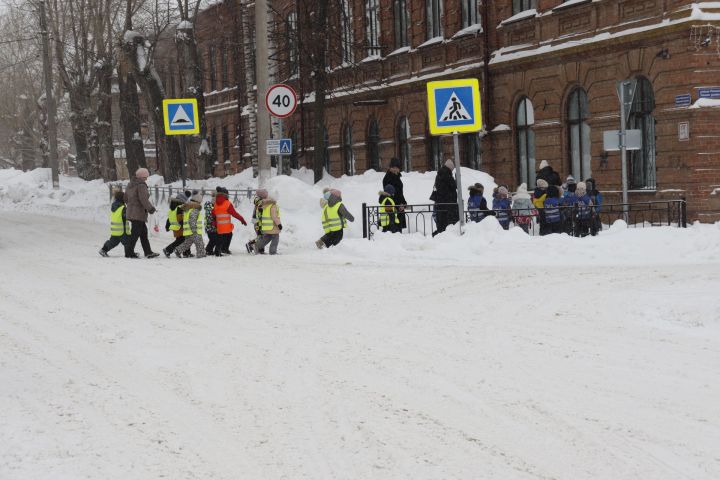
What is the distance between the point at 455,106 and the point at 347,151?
70.5 ft

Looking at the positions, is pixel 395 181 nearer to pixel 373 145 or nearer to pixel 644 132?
pixel 644 132

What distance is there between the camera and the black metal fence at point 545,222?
19016 mm

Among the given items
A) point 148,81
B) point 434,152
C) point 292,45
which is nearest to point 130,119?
point 148,81

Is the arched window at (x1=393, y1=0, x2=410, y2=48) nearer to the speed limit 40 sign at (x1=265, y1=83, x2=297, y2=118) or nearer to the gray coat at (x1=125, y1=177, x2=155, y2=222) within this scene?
the speed limit 40 sign at (x1=265, y1=83, x2=297, y2=118)

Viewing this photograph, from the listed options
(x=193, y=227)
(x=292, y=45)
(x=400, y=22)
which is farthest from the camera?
(x=400, y=22)

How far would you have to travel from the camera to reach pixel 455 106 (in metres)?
16.8

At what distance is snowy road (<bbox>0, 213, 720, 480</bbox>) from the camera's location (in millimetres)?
5691

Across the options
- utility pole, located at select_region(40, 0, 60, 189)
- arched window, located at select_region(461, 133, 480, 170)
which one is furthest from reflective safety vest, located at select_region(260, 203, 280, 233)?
utility pole, located at select_region(40, 0, 60, 189)

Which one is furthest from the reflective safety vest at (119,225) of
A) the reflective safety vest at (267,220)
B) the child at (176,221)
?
the reflective safety vest at (267,220)

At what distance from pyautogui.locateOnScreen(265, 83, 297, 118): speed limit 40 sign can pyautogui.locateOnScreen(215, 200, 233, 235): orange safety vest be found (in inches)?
75.8

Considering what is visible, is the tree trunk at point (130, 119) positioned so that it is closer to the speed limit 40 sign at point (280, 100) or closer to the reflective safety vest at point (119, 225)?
the reflective safety vest at point (119, 225)

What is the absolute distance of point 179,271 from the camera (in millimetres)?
15680

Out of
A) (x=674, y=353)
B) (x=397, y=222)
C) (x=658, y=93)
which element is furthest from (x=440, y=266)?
(x=658, y=93)

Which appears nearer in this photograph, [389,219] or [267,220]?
[267,220]
